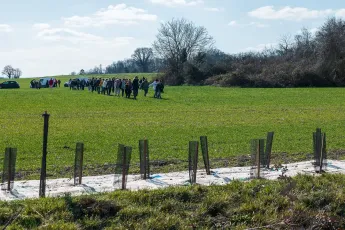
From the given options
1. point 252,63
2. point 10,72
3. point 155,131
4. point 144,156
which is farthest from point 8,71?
point 144,156

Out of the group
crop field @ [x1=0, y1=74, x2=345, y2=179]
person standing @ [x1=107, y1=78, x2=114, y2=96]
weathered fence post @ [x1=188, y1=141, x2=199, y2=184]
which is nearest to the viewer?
weathered fence post @ [x1=188, y1=141, x2=199, y2=184]

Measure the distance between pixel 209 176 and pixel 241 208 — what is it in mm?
2734

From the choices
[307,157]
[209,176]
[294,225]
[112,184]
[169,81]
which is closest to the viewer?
[294,225]

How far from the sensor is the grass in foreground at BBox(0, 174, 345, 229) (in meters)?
7.46

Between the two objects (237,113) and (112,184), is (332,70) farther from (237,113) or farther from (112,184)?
(112,184)

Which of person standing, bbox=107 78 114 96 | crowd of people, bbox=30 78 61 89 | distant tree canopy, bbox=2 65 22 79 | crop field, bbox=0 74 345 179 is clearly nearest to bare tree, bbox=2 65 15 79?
distant tree canopy, bbox=2 65 22 79

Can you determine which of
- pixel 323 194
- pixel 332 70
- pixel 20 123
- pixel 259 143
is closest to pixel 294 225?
pixel 323 194

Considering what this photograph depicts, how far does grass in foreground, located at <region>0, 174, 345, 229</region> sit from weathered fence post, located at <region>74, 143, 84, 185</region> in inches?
75.0

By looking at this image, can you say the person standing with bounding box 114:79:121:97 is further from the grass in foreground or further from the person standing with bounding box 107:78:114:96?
the grass in foreground

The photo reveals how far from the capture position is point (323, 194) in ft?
29.4

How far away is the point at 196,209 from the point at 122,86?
39053 mm

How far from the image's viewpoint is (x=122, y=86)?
4672 centimetres

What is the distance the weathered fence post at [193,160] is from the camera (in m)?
10.1

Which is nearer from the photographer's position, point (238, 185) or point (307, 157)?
point (238, 185)
